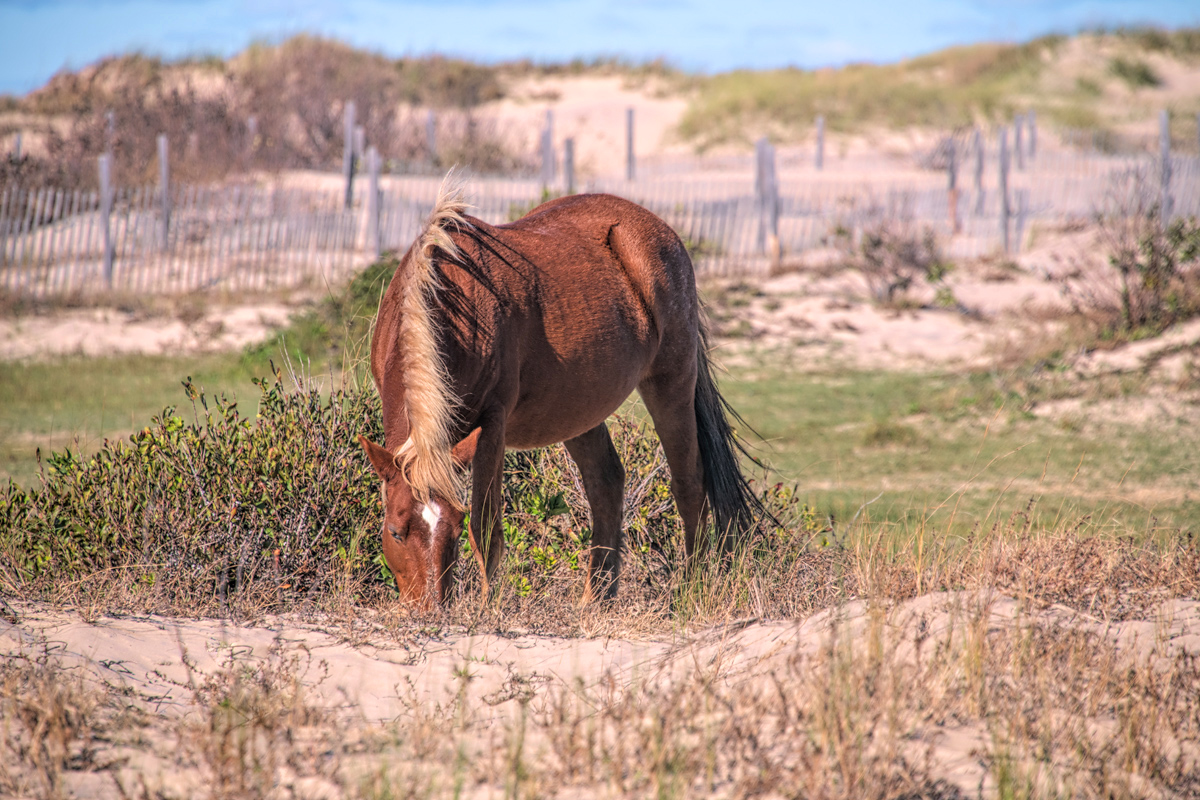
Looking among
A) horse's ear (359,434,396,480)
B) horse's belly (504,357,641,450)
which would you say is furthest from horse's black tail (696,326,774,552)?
horse's ear (359,434,396,480)

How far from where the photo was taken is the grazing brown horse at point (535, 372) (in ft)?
10.4

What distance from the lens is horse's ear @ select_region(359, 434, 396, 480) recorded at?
10.4 ft

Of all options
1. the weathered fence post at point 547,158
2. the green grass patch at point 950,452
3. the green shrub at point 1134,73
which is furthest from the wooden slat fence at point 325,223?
the green shrub at point 1134,73

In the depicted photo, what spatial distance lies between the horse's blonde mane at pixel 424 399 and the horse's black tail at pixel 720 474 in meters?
1.91

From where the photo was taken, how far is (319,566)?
4289mm

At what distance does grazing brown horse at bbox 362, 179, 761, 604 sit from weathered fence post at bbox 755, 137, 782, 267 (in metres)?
12.1

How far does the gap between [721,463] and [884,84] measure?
108 feet

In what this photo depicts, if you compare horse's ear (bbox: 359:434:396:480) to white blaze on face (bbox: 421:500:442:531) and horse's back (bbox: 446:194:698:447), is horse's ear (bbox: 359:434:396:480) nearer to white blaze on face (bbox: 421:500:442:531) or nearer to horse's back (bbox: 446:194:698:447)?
white blaze on face (bbox: 421:500:442:531)

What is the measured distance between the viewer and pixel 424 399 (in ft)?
10.2

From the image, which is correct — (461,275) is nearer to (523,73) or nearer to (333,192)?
(333,192)

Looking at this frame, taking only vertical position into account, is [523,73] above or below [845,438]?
above

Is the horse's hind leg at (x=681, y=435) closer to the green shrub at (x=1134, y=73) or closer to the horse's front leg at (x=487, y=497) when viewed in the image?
the horse's front leg at (x=487, y=497)

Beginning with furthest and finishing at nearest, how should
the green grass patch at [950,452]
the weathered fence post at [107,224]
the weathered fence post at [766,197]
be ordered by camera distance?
the weathered fence post at [766,197] → the weathered fence post at [107,224] → the green grass patch at [950,452]

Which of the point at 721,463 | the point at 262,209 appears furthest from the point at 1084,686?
the point at 262,209
